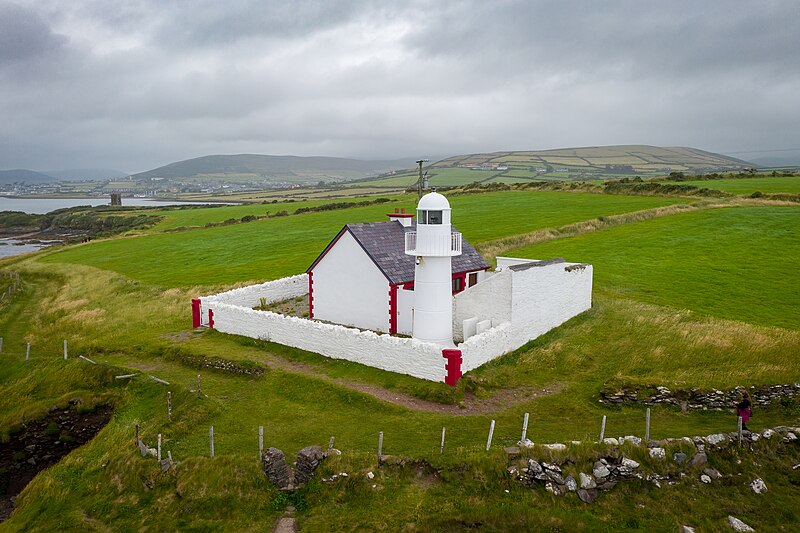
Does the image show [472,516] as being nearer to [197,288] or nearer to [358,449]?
[358,449]

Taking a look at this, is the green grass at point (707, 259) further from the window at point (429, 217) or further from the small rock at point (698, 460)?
the window at point (429, 217)

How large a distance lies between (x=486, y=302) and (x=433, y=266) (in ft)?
11.1

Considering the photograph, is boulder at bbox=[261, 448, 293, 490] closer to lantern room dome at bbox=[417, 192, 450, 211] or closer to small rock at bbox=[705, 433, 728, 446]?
lantern room dome at bbox=[417, 192, 450, 211]

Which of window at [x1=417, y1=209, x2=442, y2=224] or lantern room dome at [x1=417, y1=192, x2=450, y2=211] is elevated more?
lantern room dome at [x1=417, y1=192, x2=450, y2=211]

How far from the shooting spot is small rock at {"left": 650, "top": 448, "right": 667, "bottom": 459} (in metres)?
12.3

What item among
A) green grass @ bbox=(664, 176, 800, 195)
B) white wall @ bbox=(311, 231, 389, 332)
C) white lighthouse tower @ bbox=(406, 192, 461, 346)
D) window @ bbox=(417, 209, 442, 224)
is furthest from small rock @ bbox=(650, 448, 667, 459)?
green grass @ bbox=(664, 176, 800, 195)

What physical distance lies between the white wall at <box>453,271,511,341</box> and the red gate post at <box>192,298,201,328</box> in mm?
13021

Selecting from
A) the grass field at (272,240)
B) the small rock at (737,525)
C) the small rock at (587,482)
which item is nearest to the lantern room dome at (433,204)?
the small rock at (587,482)

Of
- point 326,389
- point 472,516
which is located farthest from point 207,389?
point 472,516

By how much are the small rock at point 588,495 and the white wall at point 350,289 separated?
521 inches

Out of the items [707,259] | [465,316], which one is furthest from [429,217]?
[707,259]

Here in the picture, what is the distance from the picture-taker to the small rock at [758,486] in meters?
11.4

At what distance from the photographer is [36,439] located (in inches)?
730

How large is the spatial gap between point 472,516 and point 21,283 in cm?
4403
